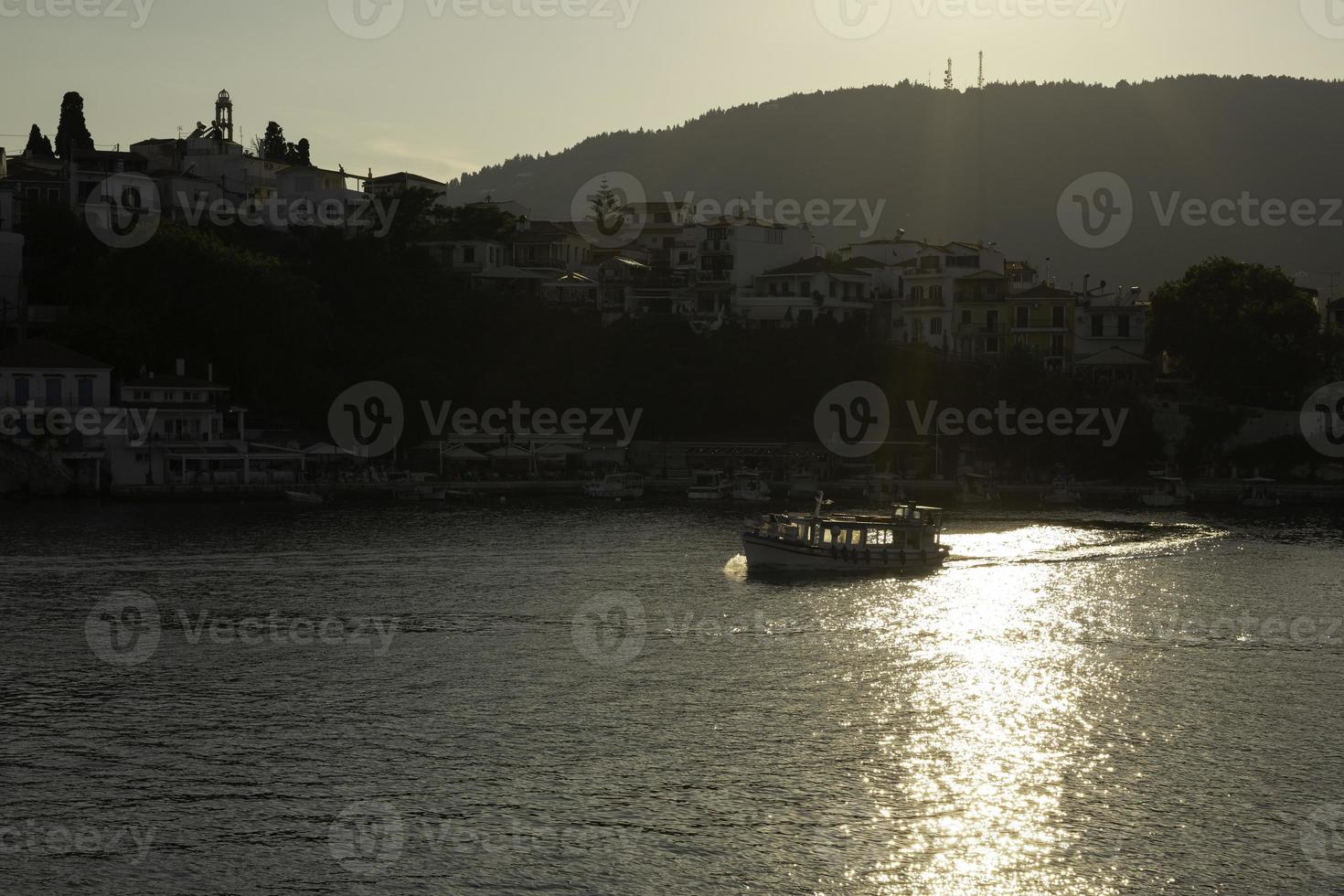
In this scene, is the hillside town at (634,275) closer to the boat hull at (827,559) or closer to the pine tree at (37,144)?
the pine tree at (37,144)

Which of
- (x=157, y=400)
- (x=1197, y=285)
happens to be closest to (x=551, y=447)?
(x=157, y=400)

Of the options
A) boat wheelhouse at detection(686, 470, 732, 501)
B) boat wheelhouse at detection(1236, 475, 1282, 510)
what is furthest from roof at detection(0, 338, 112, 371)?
boat wheelhouse at detection(1236, 475, 1282, 510)

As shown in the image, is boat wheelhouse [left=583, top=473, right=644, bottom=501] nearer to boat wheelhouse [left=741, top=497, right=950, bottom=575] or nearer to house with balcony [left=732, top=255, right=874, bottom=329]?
boat wheelhouse [left=741, top=497, right=950, bottom=575]

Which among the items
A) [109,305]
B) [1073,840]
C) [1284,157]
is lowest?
[1073,840]

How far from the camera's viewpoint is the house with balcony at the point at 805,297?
376ft

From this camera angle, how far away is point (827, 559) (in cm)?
6047

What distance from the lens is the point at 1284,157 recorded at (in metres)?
196

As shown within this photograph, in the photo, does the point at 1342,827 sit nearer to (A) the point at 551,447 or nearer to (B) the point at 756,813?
(B) the point at 756,813

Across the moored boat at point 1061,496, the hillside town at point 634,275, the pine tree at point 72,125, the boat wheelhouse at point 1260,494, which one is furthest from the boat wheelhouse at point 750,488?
the pine tree at point 72,125

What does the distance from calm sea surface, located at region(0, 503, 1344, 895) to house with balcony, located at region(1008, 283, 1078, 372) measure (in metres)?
51.7

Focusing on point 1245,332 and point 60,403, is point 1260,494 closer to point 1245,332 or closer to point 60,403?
point 1245,332

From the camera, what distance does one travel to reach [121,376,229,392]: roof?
8431 cm

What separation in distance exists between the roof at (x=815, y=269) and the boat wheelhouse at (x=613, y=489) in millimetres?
33608

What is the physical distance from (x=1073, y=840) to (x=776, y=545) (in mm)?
32094
